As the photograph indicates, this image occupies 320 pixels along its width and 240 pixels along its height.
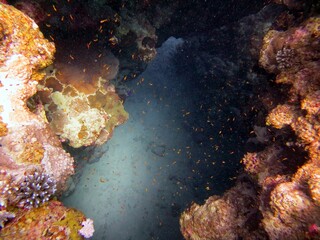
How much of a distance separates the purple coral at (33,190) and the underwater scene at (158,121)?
19mm

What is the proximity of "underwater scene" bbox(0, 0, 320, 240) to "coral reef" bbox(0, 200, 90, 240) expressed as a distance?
2 centimetres

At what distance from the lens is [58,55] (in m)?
6.05

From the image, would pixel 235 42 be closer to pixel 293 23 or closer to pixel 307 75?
pixel 293 23

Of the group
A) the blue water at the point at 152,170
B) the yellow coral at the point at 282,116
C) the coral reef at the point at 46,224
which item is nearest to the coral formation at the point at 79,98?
the coral reef at the point at 46,224

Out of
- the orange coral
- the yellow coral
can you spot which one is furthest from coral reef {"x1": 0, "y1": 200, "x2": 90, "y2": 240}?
the yellow coral

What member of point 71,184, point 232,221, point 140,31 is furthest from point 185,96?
point 232,221

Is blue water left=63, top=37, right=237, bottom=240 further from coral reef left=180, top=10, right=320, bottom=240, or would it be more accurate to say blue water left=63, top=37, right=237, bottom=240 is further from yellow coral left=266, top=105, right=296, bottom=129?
yellow coral left=266, top=105, right=296, bottom=129

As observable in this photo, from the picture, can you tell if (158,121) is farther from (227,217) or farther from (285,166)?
(285,166)

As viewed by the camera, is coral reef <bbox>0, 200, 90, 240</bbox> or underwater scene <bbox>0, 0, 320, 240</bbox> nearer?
coral reef <bbox>0, 200, 90, 240</bbox>

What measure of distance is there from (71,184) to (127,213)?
2948 millimetres

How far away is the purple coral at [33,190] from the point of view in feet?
11.8

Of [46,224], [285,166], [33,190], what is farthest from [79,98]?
[285,166]

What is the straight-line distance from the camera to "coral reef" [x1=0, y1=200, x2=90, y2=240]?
136 inches

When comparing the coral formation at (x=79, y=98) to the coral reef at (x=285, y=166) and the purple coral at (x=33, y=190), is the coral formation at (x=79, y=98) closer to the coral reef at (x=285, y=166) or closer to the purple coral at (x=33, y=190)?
the purple coral at (x=33, y=190)
